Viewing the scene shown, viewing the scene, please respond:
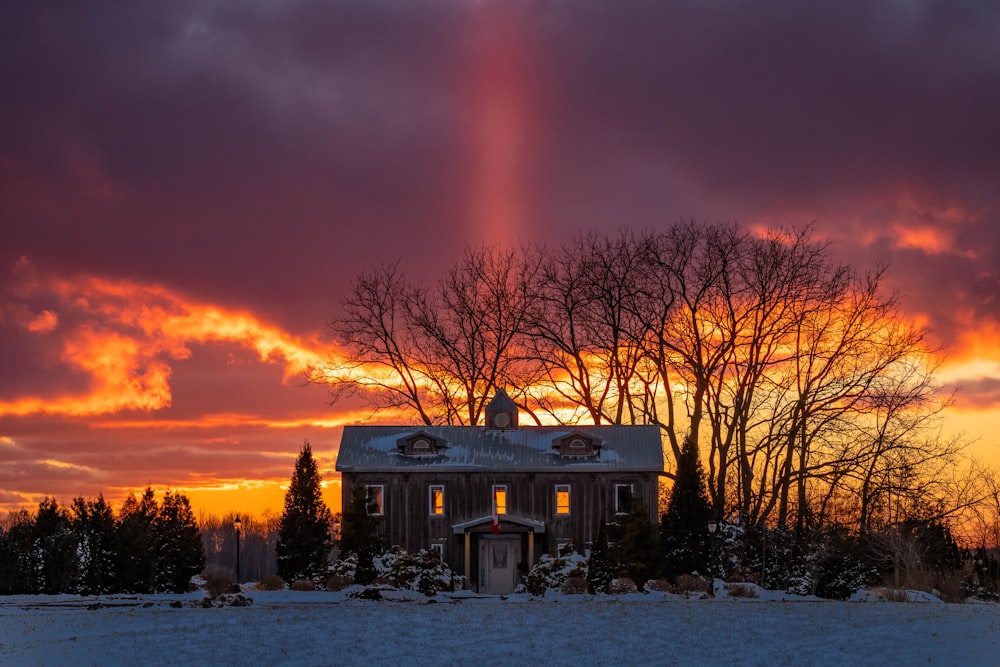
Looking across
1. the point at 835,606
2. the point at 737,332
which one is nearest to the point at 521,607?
the point at 835,606

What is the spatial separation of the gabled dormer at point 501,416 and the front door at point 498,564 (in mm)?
5657

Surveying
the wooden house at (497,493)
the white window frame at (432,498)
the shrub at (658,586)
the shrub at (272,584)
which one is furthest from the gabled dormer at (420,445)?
the shrub at (658,586)

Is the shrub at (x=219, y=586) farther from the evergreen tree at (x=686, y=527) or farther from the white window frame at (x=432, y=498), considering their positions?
the evergreen tree at (x=686, y=527)

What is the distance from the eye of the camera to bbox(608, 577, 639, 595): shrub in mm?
41656

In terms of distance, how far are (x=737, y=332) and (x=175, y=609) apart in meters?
30.3

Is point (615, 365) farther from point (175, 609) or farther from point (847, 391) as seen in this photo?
point (175, 609)

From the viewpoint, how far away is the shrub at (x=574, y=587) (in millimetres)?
42469

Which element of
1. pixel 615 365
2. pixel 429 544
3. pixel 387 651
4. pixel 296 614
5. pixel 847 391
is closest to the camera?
pixel 387 651

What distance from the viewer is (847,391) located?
54312mm

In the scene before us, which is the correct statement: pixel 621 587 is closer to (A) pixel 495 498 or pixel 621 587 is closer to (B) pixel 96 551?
(A) pixel 495 498

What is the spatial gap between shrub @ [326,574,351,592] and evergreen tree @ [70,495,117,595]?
343 inches

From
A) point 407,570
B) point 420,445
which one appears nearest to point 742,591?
point 407,570

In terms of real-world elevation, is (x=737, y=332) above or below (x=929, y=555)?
above

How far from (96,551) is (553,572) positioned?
57.5ft
